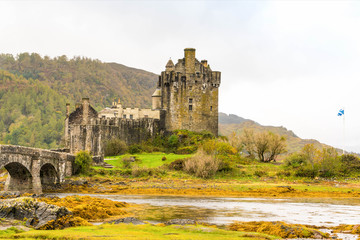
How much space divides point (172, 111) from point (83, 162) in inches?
976

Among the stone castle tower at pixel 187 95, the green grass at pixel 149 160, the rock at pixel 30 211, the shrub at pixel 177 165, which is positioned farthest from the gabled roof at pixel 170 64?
the rock at pixel 30 211

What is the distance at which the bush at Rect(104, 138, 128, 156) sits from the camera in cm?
7312

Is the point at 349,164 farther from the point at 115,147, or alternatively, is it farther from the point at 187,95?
the point at 115,147

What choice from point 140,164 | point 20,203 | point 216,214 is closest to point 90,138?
point 140,164

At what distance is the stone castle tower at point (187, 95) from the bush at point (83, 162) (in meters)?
23.6

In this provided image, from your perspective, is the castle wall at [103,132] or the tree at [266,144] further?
the tree at [266,144]

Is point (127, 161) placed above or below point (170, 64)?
below

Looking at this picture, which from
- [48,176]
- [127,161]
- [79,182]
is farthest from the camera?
[127,161]

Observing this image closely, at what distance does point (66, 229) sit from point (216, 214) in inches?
450

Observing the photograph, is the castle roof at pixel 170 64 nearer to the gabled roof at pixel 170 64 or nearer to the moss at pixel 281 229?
the gabled roof at pixel 170 64

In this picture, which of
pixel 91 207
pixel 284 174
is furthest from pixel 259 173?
pixel 91 207

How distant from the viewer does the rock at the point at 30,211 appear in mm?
24312

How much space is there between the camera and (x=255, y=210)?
115ft

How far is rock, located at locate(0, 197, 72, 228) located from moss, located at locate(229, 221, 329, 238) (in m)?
8.62
